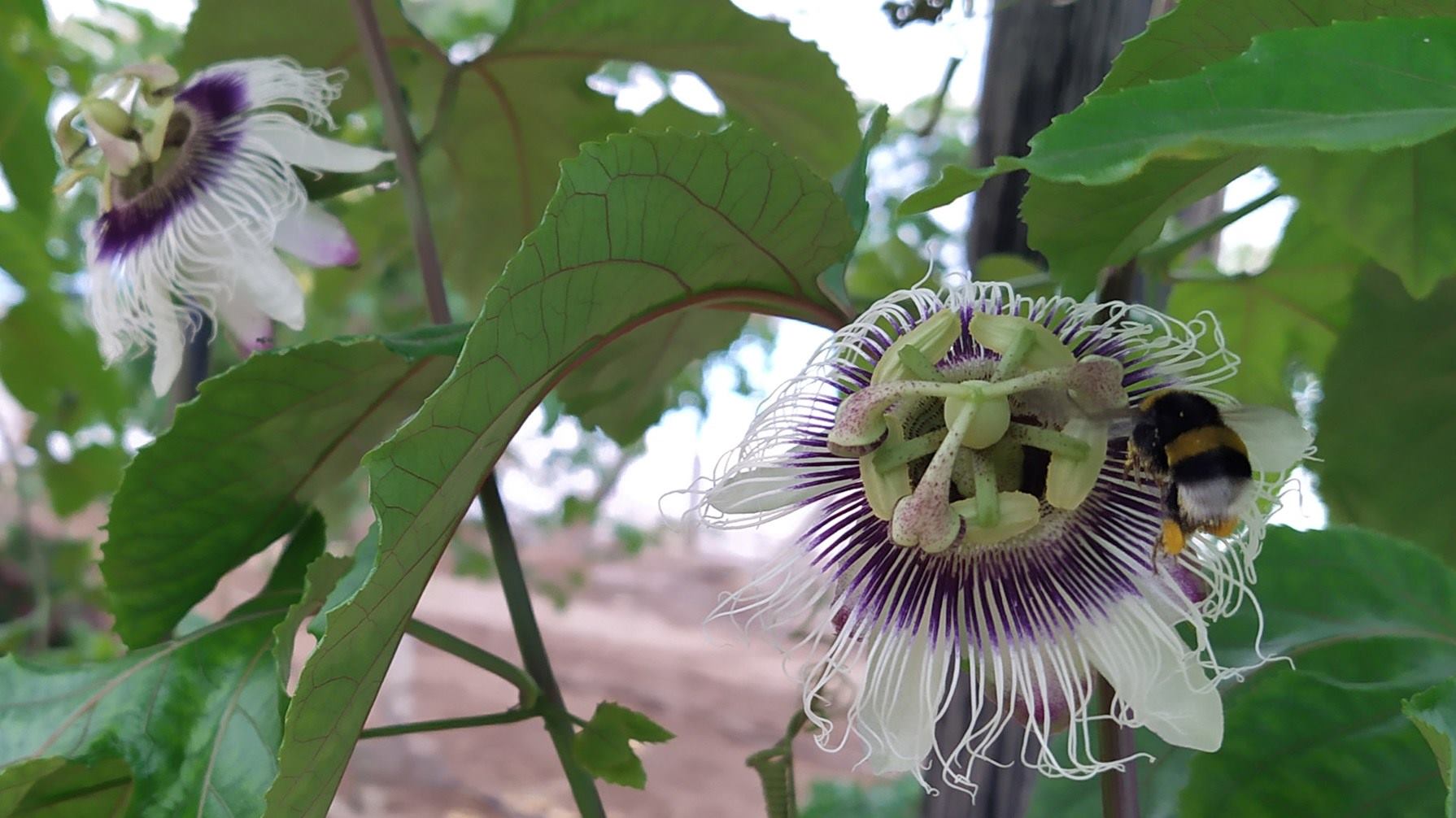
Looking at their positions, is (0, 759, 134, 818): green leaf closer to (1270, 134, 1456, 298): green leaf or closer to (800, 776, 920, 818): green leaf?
(1270, 134, 1456, 298): green leaf

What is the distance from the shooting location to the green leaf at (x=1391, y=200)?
0.61 meters

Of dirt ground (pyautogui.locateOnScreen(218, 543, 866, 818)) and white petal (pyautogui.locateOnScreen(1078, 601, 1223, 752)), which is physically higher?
dirt ground (pyautogui.locateOnScreen(218, 543, 866, 818))

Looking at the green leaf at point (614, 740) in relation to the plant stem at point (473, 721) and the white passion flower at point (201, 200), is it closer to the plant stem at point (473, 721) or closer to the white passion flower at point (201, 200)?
the plant stem at point (473, 721)

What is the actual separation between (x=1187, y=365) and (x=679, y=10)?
0.46 m

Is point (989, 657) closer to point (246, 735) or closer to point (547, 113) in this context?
point (246, 735)

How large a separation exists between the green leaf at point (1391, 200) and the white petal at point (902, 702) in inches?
13.1

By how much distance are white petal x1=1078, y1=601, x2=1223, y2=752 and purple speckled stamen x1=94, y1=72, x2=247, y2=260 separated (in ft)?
1.82

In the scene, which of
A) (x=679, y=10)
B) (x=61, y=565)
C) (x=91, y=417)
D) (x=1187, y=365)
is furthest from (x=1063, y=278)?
(x=61, y=565)

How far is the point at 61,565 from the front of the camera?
2.09 metres

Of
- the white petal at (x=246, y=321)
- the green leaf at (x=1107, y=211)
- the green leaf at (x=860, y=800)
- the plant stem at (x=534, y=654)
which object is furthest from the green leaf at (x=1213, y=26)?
the green leaf at (x=860, y=800)

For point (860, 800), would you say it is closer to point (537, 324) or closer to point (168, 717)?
point (168, 717)

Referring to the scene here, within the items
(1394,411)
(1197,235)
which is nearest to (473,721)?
(1197,235)

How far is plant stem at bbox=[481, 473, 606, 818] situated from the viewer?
24.5 inches

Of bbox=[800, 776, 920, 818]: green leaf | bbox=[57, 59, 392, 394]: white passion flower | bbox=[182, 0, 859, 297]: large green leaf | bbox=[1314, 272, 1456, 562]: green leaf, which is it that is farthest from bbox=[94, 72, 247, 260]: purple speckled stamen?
bbox=[800, 776, 920, 818]: green leaf
